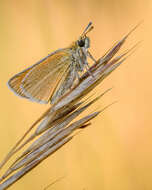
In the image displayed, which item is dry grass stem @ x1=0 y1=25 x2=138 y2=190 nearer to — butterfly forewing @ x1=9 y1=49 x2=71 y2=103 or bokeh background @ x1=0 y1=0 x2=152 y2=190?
butterfly forewing @ x1=9 y1=49 x2=71 y2=103

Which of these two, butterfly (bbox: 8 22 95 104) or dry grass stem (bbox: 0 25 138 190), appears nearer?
dry grass stem (bbox: 0 25 138 190)

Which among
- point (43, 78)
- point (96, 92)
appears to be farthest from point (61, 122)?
point (96, 92)

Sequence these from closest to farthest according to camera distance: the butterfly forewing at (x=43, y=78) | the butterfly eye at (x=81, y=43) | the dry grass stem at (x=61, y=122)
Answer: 1. the dry grass stem at (x=61, y=122)
2. the butterfly forewing at (x=43, y=78)
3. the butterfly eye at (x=81, y=43)

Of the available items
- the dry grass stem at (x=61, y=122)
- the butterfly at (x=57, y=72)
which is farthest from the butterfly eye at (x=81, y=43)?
the dry grass stem at (x=61, y=122)

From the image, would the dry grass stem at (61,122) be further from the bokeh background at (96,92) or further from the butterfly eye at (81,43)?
the bokeh background at (96,92)

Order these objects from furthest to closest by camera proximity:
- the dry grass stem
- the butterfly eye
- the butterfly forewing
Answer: the butterfly eye, the butterfly forewing, the dry grass stem

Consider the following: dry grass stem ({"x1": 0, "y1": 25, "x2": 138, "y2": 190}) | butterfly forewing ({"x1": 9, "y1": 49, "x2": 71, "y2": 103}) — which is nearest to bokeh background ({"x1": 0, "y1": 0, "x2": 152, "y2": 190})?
butterfly forewing ({"x1": 9, "y1": 49, "x2": 71, "y2": 103})
